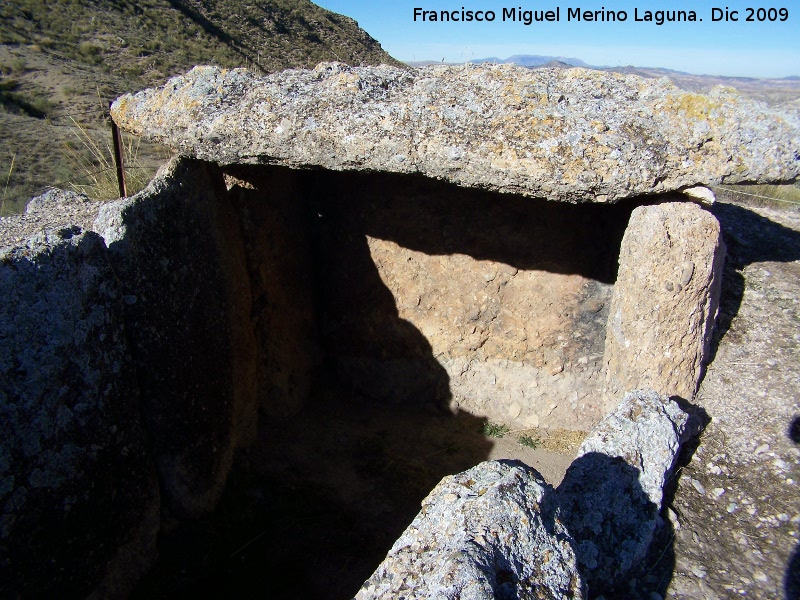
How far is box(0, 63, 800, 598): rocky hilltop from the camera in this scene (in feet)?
8.01

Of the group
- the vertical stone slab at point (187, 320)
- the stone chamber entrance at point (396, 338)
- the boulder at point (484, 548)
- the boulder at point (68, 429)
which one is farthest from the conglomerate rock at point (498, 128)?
the boulder at point (484, 548)

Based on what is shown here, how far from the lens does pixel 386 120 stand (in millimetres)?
3080

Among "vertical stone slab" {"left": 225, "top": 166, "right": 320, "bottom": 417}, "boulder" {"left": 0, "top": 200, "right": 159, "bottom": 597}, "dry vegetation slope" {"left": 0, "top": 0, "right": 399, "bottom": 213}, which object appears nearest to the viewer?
"boulder" {"left": 0, "top": 200, "right": 159, "bottom": 597}

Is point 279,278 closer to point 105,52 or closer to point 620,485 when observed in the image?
point 620,485

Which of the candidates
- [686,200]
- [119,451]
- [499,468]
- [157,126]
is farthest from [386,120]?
[119,451]

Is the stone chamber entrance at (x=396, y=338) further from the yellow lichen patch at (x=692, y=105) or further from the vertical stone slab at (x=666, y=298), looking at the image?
the yellow lichen patch at (x=692, y=105)

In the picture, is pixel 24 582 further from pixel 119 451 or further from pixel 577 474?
pixel 577 474

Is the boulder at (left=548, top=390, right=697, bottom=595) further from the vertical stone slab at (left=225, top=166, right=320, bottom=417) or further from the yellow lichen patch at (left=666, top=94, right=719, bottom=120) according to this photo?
the vertical stone slab at (left=225, top=166, right=320, bottom=417)

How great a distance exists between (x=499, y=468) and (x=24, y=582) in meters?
1.92

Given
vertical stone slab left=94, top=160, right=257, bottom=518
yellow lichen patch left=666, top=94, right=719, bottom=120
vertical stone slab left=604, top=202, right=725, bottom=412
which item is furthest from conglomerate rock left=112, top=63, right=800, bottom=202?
vertical stone slab left=94, top=160, right=257, bottom=518

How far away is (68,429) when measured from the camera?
260 centimetres

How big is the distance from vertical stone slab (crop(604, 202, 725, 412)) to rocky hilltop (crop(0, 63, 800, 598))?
12 millimetres

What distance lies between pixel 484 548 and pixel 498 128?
1973mm

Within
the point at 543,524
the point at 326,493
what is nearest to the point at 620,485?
the point at 543,524
